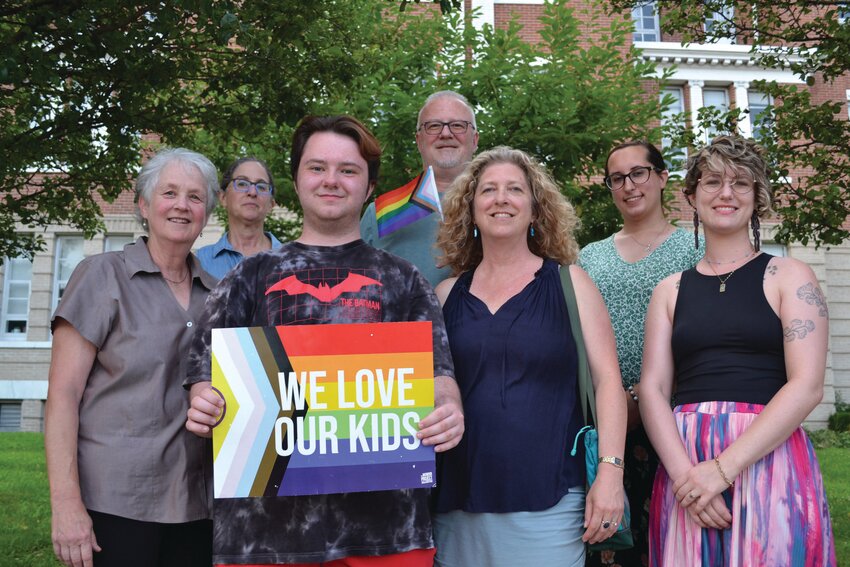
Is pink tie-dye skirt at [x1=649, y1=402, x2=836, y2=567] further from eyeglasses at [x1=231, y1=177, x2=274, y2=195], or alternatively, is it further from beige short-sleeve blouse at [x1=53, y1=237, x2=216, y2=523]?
eyeglasses at [x1=231, y1=177, x2=274, y2=195]

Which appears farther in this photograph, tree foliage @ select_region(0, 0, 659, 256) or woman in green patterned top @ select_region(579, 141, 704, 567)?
tree foliage @ select_region(0, 0, 659, 256)

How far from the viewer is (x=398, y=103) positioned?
26.5 feet

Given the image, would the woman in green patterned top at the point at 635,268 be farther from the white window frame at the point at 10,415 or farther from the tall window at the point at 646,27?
the tall window at the point at 646,27

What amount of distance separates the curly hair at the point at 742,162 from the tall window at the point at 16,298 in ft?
60.2

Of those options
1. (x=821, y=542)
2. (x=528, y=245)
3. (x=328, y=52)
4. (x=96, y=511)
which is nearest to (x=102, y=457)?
(x=96, y=511)

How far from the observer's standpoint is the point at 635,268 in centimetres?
369

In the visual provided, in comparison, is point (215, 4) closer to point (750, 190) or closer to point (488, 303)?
point (488, 303)

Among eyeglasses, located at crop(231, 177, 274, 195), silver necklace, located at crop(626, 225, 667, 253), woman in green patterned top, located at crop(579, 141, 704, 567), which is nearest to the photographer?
woman in green patterned top, located at crop(579, 141, 704, 567)

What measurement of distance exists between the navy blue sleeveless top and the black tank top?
19.5 inches

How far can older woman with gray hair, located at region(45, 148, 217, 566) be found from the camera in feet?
8.59

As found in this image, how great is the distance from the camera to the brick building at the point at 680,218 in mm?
17125

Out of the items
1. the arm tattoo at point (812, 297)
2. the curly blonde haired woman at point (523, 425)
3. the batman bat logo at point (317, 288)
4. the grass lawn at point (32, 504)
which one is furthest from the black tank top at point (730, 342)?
the grass lawn at point (32, 504)

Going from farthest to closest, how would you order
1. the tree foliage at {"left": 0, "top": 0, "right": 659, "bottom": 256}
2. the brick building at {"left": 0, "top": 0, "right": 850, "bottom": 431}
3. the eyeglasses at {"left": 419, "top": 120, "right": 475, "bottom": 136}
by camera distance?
1. the brick building at {"left": 0, "top": 0, "right": 850, "bottom": 431}
2. the tree foliage at {"left": 0, "top": 0, "right": 659, "bottom": 256}
3. the eyeglasses at {"left": 419, "top": 120, "right": 475, "bottom": 136}

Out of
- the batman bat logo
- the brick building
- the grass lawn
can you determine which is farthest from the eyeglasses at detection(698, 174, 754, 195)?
the brick building
